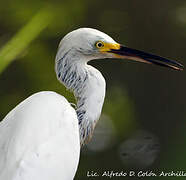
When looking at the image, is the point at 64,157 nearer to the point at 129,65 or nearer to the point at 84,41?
Result: the point at 84,41

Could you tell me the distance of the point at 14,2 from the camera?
1.96 meters

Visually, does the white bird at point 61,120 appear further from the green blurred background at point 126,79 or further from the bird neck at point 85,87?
the green blurred background at point 126,79

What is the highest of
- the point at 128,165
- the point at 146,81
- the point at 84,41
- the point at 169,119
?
the point at 84,41

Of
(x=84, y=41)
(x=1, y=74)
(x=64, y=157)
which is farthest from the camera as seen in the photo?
(x=1, y=74)

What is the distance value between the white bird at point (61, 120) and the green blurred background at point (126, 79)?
2.33 ft

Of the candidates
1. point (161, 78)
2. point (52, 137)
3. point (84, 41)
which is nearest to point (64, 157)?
point (52, 137)

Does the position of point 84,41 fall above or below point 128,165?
above

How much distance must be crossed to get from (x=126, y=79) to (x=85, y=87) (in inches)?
31.4

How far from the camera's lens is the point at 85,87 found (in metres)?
1.24

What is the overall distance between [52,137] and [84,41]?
0.32 m

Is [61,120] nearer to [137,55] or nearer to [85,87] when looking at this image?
[85,87]

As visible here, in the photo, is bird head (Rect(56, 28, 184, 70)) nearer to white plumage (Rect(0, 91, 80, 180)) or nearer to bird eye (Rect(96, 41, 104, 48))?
bird eye (Rect(96, 41, 104, 48))

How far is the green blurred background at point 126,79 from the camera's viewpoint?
6.47 feet

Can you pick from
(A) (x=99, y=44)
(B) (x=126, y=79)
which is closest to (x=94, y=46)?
(A) (x=99, y=44)
